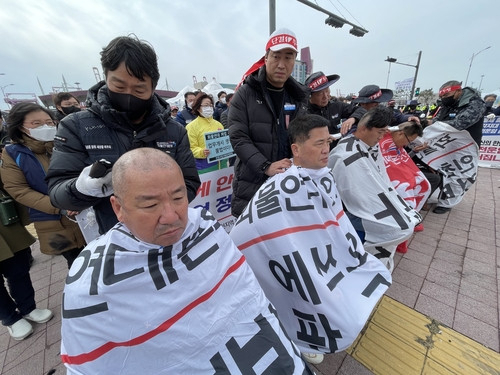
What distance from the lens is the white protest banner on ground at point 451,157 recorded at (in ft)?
13.3

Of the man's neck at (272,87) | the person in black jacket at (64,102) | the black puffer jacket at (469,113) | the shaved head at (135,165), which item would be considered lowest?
the black puffer jacket at (469,113)

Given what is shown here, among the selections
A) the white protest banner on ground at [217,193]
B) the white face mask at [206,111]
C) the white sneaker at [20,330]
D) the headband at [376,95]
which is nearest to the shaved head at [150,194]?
the white protest banner on ground at [217,193]

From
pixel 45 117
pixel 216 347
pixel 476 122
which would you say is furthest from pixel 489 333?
pixel 45 117

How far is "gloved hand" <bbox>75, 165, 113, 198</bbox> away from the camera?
1.09 meters

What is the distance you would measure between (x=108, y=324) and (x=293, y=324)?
46.8 inches

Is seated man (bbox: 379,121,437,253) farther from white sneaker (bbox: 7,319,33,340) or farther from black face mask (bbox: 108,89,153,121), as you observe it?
white sneaker (bbox: 7,319,33,340)

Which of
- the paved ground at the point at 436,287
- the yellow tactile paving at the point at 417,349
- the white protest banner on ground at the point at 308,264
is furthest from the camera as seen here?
the paved ground at the point at 436,287

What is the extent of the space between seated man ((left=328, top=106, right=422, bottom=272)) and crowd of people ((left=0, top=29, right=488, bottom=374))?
1cm

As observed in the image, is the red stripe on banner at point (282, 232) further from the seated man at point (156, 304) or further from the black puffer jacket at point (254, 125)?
the black puffer jacket at point (254, 125)

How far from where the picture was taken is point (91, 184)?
1.09m

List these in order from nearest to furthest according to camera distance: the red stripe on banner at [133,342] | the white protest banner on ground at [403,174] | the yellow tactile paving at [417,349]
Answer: the red stripe on banner at [133,342] < the yellow tactile paving at [417,349] < the white protest banner on ground at [403,174]

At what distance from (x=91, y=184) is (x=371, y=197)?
7.98 ft

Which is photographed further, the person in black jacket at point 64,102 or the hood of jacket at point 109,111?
the person in black jacket at point 64,102

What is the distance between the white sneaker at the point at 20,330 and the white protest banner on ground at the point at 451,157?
19.7 ft
